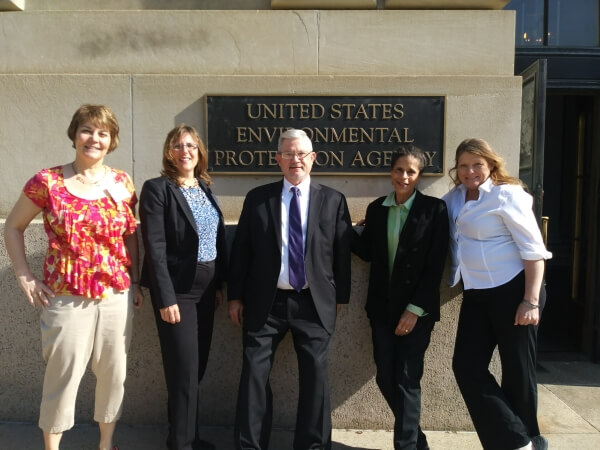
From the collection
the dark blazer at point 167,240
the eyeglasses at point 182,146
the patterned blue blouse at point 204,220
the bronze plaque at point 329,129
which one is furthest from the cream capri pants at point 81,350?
the bronze plaque at point 329,129

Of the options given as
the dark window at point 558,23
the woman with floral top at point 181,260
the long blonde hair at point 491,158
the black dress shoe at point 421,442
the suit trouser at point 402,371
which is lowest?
the black dress shoe at point 421,442

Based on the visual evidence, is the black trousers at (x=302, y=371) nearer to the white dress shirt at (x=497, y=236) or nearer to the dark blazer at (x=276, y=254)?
the dark blazer at (x=276, y=254)

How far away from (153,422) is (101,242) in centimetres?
169

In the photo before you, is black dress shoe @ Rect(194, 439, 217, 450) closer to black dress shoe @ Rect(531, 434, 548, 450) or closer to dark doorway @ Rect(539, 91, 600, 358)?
black dress shoe @ Rect(531, 434, 548, 450)

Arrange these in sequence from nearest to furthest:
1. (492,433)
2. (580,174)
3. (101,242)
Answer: (101,242), (492,433), (580,174)

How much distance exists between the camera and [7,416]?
387cm

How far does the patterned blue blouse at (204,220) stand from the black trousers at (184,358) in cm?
7

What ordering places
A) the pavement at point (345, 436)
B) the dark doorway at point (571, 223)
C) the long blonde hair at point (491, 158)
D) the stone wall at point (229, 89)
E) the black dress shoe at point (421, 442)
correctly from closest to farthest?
the long blonde hair at point (491, 158)
the black dress shoe at point (421, 442)
the pavement at point (345, 436)
the stone wall at point (229, 89)
the dark doorway at point (571, 223)

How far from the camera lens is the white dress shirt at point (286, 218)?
10.2 ft

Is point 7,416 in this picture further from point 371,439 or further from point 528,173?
point 528,173

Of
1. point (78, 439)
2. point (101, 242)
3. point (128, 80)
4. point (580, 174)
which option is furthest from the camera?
point (580, 174)

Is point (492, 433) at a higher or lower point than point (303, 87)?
lower

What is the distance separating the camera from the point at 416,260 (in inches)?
126

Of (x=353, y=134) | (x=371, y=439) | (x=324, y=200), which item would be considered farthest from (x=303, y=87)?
(x=371, y=439)
